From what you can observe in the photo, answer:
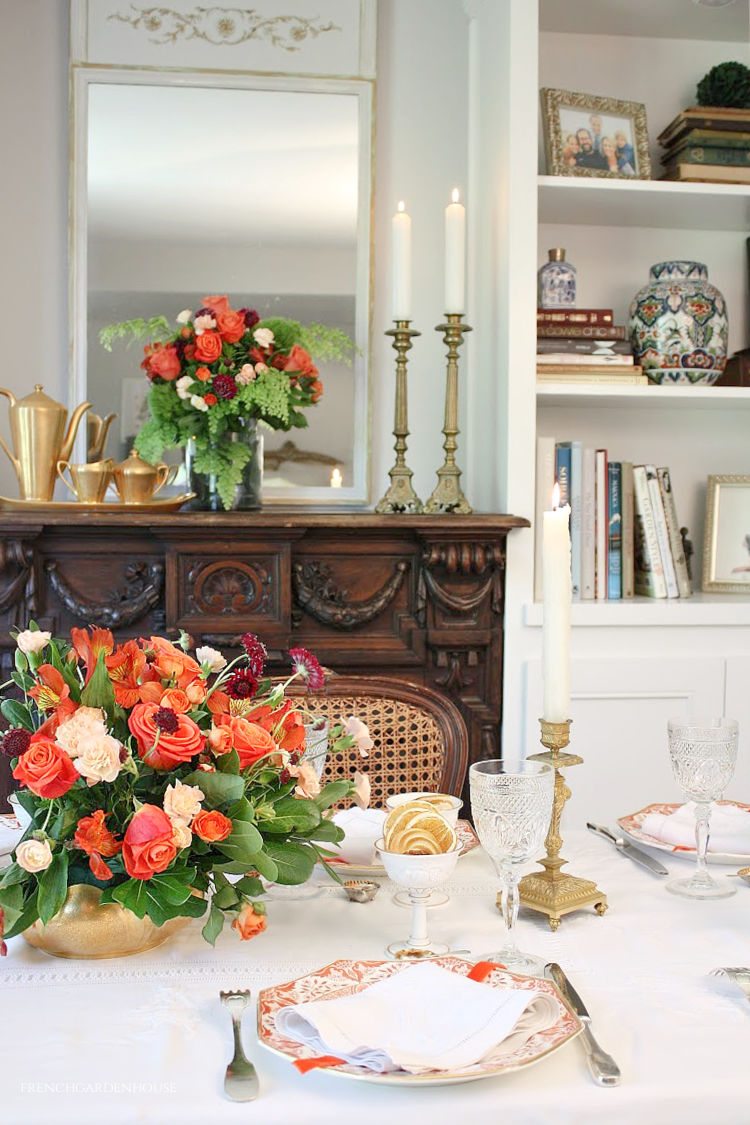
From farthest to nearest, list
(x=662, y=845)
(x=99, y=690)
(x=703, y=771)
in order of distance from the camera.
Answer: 1. (x=662, y=845)
2. (x=703, y=771)
3. (x=99, y=690)

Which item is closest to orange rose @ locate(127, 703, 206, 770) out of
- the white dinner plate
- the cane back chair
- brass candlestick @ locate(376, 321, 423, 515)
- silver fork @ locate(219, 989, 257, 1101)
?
silver fork @ locate(219, 989, 257, 1101)

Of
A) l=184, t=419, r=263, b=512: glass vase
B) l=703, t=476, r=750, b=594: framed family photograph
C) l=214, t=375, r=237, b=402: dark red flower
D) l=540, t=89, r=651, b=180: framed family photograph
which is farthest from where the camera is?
l=703, t=476, r=750, b=594: framed family photograph

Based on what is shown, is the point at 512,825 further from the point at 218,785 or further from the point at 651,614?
the point at 651,614

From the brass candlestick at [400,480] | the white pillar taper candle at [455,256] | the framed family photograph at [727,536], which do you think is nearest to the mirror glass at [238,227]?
the brass candlestick at [400,480]

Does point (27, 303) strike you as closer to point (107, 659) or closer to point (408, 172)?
point (408, 172)

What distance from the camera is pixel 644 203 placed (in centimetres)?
258

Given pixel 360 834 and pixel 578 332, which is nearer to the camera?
pixel 360 834

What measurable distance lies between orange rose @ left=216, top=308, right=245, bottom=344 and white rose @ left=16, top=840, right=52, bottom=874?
1473 millimetres

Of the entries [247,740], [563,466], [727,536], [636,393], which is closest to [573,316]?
[636,393]

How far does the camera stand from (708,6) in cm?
262

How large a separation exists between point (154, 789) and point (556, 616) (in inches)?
16.7

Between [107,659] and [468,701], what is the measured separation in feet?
4.67

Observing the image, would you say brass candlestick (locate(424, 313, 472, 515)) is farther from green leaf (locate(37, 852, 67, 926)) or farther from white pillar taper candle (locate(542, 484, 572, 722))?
green leaf (locate(37, 852, 67, 926))

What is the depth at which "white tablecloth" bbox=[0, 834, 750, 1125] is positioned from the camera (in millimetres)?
782
